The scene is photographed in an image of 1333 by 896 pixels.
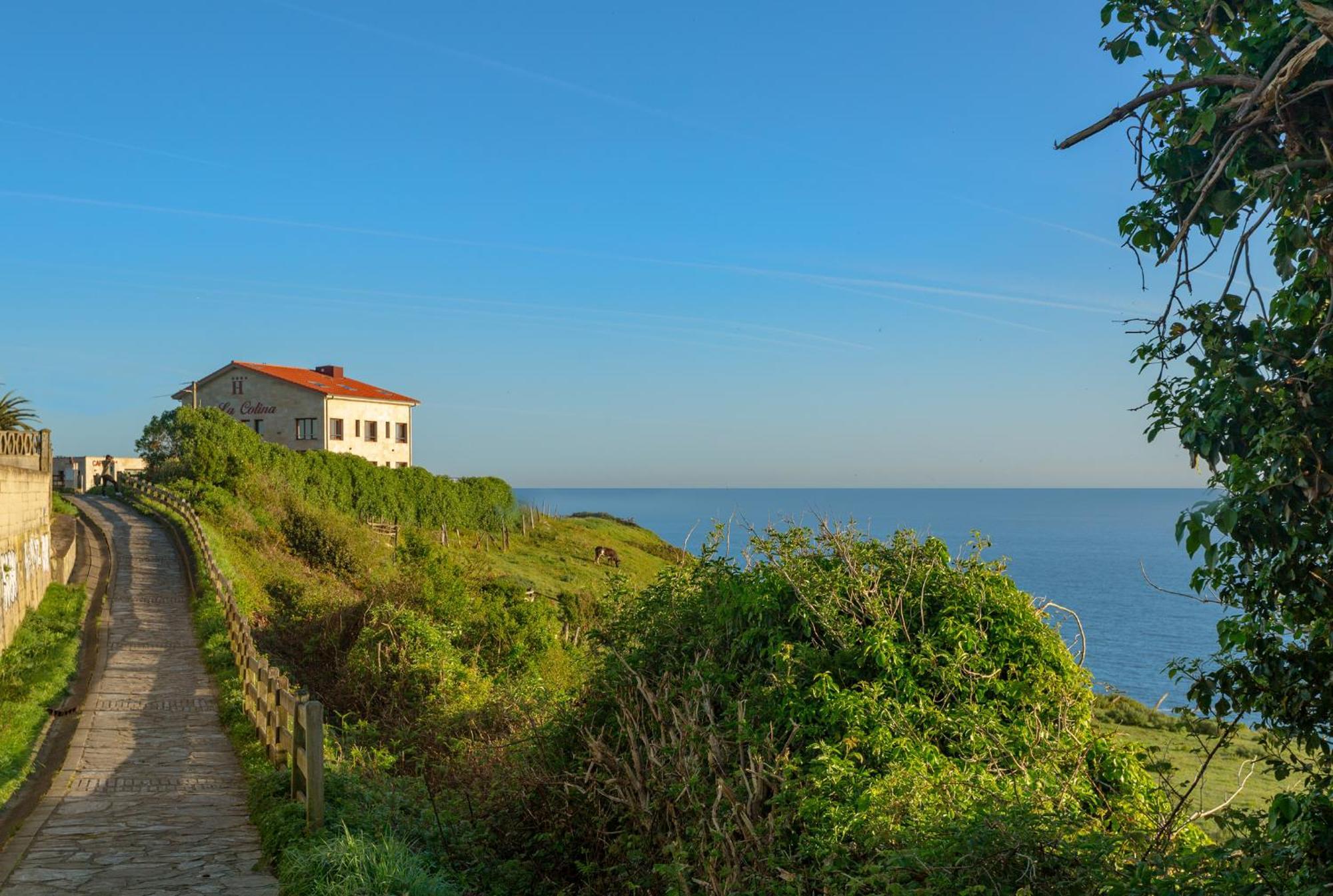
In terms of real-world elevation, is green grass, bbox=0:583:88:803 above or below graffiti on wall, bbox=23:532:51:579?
below

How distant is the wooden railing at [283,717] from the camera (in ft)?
29.8

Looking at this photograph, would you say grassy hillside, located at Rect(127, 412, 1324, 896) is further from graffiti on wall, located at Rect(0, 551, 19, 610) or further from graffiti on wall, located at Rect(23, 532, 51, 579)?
graffiti on wall, located at Rect(23, 532, 51, 579)

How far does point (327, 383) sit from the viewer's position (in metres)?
54.2

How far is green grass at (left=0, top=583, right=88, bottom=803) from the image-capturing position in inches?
481

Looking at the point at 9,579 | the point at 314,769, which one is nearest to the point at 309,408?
the point at 9,579

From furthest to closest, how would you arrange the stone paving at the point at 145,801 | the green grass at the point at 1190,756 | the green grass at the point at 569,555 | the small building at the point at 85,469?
1. the small building at the point at 85,469
2. the green grass at the point at 569,555
3. the green grass at the point at 1190,756
4. the stone paving at the point at 145,801

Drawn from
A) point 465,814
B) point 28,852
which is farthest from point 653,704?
point 28,852

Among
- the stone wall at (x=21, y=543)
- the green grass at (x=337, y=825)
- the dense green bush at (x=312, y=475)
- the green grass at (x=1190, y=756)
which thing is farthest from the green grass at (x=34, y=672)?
the green grass at (x=1190, y=756)

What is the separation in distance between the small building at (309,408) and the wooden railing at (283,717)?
32637 mm

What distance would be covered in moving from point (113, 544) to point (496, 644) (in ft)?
50.1

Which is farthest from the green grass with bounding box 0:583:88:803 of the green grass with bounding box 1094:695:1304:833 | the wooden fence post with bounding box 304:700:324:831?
the green grass with bounding box 1094:695:1304:833

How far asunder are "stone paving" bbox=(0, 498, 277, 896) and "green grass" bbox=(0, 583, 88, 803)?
1.70 feet

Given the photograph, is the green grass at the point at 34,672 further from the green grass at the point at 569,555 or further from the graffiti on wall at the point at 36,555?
the green grass at the point at 569,555

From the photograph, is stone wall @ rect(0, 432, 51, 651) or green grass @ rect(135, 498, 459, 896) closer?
green grass @ rect(135, 498, 459, 896)
